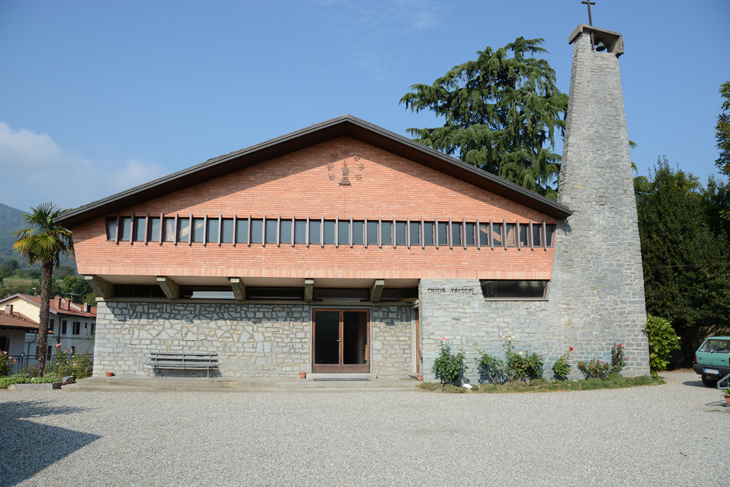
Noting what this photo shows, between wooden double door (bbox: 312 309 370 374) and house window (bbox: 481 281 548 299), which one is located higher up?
house window (bbox: 481 281 548 299)

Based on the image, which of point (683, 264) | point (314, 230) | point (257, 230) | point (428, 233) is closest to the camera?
point (257, 230)

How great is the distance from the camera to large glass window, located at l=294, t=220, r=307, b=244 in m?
15.5

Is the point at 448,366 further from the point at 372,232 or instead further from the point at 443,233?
the point at 372,232

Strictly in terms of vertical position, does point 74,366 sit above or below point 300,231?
below

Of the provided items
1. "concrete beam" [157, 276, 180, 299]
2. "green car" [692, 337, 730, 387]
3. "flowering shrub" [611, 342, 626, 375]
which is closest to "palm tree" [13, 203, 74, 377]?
"concrete beam" [157, 276, 180, 299]

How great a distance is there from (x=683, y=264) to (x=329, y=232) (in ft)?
→ 48.6

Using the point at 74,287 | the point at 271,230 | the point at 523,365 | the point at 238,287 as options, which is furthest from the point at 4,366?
the point at 74,287

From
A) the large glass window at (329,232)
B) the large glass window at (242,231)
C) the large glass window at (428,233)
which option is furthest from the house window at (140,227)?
the large glass window at (428,233)

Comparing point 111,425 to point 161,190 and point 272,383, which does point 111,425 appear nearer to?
point 272,383

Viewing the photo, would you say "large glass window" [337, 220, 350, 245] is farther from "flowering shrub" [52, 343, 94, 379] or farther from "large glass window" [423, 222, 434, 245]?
"flowering shrub" [52, 343, 94, 379]

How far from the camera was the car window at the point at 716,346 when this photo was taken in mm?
14828

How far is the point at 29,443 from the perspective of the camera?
24.9 ft

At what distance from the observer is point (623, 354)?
15.8 meters

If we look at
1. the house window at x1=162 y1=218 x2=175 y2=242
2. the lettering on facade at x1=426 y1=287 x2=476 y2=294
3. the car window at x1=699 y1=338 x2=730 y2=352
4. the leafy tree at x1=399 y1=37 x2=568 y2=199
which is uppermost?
the leafy tree at x1=399 y1=37 x2=568 y2=199
